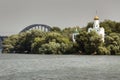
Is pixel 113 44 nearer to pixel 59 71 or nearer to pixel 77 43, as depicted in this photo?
pixel 77 43

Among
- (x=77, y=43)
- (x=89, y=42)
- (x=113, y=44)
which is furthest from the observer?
(x=77, y=43)

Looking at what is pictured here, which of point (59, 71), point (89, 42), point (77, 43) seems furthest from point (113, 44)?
point (59, 71)

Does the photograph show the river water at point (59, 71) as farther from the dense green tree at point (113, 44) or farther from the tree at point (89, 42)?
the dense green tree at point (113, 44)

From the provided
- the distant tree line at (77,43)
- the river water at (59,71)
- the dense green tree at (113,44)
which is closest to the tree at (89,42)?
the distant tree line at (77,43)

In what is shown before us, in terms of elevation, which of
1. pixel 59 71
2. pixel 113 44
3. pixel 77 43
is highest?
pixel 77 43

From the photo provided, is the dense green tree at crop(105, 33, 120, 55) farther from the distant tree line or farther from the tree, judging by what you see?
the tree

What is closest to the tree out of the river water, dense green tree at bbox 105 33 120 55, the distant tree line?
the distant tree line

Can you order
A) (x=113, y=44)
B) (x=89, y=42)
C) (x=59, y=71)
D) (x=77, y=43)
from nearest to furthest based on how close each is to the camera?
(x=59, y=71), (x=89, y=42), (x=113, y=44), (x=77, y=43)

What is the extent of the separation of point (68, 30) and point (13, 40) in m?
25.2

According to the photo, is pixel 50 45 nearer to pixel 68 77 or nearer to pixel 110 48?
pixel 110 48

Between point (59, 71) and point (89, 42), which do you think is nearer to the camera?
point (59, 71)

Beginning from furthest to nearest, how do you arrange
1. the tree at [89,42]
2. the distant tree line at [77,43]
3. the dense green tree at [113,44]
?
the distant tree line at [77,43] → the dense green tree at [113,44] → the tree at [89,42]

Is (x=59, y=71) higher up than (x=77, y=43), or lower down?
lower down

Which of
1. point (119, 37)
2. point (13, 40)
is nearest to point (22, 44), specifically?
point (13, 40)
